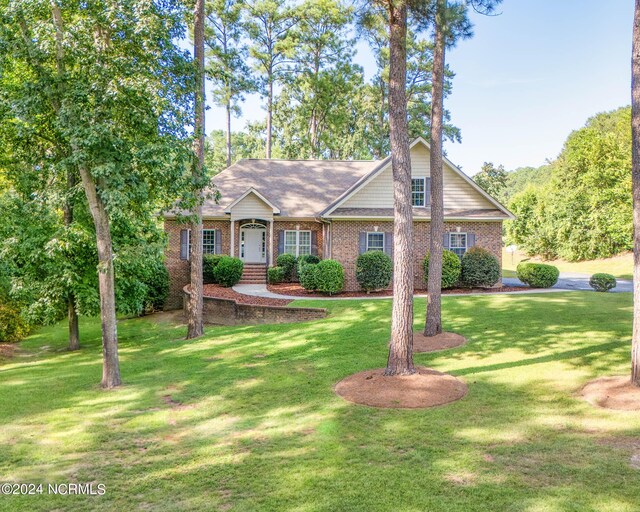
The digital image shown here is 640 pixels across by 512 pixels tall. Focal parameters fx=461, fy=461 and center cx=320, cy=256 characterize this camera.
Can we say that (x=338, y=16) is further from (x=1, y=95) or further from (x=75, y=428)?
(x=75, y=428)

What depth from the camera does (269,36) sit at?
1298 inches

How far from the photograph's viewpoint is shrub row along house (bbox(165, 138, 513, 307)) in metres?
19.2

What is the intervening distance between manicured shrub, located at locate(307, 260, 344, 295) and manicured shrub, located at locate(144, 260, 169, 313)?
6.54 metres

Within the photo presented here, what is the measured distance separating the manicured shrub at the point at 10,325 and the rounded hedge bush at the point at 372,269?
12188mm

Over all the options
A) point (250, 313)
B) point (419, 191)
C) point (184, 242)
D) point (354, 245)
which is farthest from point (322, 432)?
point (184, 242)

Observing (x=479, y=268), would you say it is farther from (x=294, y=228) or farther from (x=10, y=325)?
(x=10, y=325)

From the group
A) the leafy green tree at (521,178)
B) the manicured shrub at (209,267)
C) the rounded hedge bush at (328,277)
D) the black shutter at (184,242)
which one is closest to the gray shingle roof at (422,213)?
the rounded hedge bush at (328,277)

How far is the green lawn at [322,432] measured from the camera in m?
4.36

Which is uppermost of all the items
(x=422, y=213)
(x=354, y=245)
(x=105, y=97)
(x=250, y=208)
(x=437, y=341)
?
(x=105, y=97)

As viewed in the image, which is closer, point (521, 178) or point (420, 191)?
point (420, 191)

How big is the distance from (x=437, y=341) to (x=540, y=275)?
34.2 feet

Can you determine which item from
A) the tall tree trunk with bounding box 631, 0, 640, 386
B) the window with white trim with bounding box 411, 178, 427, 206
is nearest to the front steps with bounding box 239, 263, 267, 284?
the window with white trim with bounding box 411, 178, 427, 206

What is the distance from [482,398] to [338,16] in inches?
1281

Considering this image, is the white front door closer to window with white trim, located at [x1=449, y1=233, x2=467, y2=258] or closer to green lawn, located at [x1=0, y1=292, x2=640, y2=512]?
window with white trim, located at [x1=449, y1=233, x2=467, y2=258]
